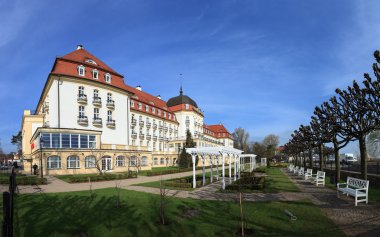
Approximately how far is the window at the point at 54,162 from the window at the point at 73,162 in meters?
1.05

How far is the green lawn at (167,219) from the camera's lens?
718cm

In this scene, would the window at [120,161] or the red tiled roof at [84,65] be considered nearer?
the red tiled roof at [84,65]

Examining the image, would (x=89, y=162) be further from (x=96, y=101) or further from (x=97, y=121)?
(x=96, y=101)

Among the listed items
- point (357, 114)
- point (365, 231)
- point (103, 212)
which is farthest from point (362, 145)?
point (103, 212)

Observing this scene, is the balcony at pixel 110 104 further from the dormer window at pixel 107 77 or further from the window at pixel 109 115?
the dormer window at pixel 107 77

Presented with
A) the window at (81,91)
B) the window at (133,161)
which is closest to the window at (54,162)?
the window at (81,91)

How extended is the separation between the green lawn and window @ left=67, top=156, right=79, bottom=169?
2059 centimetres

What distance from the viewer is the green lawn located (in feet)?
23.6

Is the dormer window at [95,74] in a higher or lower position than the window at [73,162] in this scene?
higher

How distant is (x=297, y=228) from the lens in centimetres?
732

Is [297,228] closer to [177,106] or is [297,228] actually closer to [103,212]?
[103,212]

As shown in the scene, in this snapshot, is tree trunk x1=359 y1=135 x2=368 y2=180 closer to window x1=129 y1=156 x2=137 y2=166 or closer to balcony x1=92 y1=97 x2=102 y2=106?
window x1=129 y1=156 x2=137 y2=166

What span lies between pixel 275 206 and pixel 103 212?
241 inches

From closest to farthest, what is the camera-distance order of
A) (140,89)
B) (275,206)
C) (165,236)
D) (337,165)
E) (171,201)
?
(165,236) → (275,206) → (171,201) → (337,165) → (140,89)
